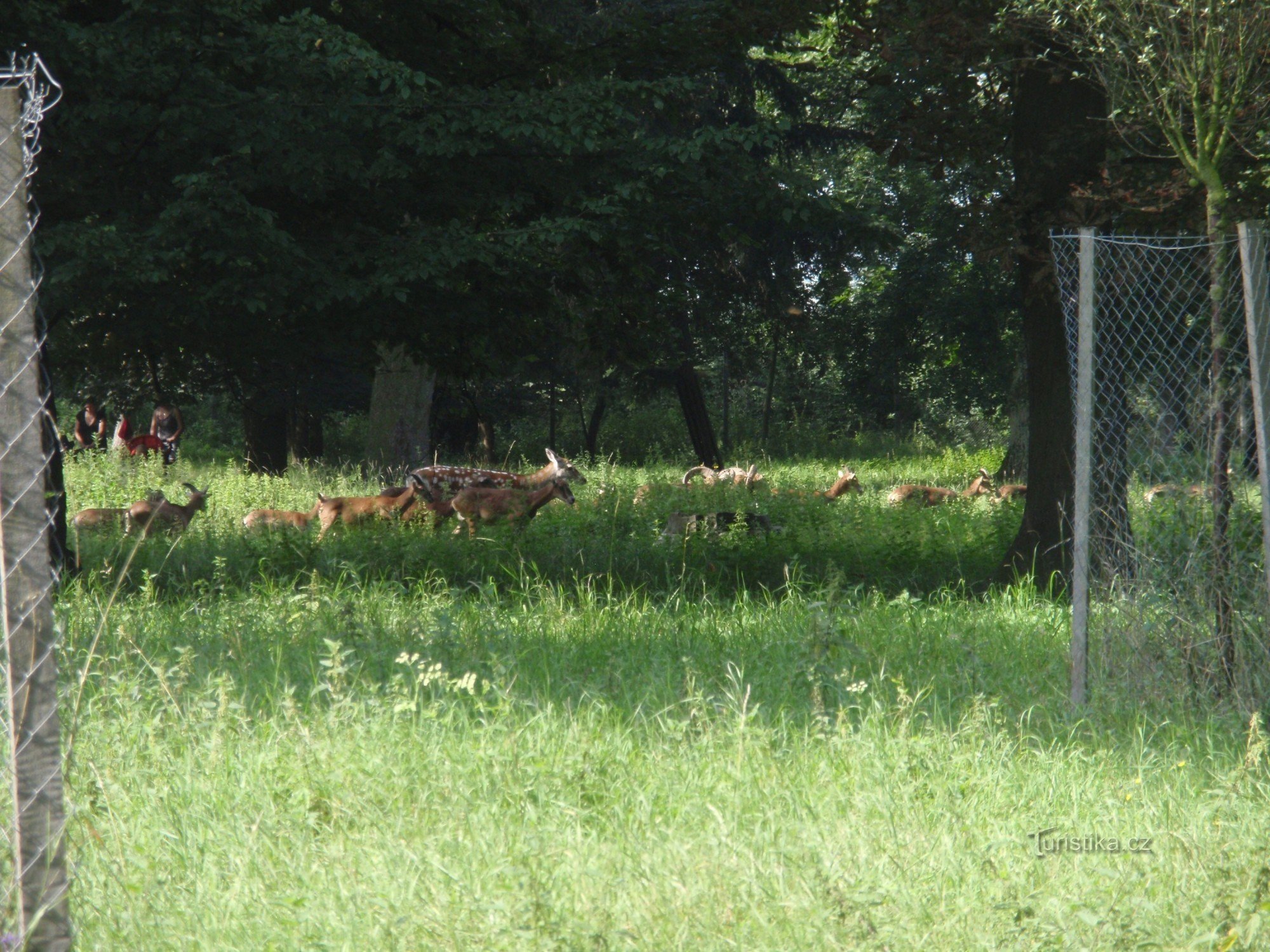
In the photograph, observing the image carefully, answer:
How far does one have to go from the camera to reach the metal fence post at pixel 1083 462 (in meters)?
5.17

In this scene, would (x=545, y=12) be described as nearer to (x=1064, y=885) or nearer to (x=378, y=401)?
(x=378, y=401)

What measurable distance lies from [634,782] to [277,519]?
7815mm

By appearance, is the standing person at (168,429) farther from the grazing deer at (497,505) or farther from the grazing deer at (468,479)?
the grazing deer at (497,505)

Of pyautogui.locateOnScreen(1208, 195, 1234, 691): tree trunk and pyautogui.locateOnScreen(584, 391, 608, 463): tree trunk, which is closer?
pyautogui.locateOnScreen(1208, 195, 1234, 691): tree trunk

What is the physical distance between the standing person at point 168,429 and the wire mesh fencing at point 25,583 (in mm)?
17007

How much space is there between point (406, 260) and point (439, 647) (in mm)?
3270

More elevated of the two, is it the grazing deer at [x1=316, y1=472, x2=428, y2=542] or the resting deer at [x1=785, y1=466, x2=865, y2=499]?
the grazing deer at [x1=316, y1=472, x2=428, y2=542]

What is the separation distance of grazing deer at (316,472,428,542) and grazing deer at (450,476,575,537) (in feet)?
1.71

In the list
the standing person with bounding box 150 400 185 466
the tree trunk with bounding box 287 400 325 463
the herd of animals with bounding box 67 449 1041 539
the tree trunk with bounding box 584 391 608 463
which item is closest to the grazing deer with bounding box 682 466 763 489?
the herd of animals with bounding box 67 449 1041 539

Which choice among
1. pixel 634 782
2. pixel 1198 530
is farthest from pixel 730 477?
pixel 634 782

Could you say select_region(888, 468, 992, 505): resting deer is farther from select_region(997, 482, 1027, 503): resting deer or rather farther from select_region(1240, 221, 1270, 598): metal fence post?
select_region(1240, 221, 1270, 598): metal fence post

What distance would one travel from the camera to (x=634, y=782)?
4.14 m

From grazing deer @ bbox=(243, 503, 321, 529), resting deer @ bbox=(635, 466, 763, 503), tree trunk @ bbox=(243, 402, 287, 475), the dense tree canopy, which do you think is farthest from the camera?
tree trunk @ bbox=(243, 402, 287, 475)

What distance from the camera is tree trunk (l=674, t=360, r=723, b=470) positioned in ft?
77.1
